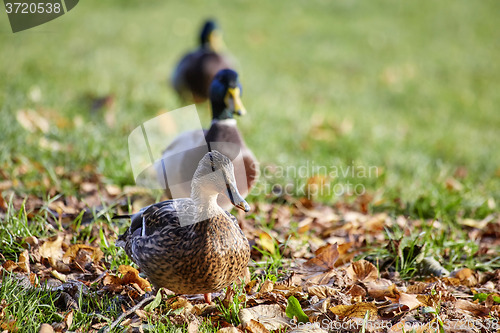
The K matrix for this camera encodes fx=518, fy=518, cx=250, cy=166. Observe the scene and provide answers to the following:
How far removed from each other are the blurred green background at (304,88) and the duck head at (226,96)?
2.05 ft

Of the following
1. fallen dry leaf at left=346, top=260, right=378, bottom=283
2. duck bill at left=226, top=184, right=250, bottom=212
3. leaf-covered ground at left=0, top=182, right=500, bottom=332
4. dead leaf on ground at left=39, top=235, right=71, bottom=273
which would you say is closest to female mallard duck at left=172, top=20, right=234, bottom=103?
leaf-covered ground at left=0, top=182, right=500, bottom=332

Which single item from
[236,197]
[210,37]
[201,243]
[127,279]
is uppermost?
[210,37]

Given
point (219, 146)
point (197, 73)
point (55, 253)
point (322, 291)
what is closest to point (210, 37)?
point (197, 73)

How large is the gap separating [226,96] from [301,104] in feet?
10.0

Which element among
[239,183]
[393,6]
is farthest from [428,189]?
[393,6]

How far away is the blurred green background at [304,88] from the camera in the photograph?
397 cm

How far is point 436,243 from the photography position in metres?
2.91

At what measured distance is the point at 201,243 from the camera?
2.01 meters

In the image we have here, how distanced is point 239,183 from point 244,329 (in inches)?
44.4

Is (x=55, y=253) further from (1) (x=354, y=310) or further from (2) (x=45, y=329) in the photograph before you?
(1) (x=354, y=310)

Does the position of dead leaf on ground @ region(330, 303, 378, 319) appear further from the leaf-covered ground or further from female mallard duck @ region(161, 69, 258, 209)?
female mallard duck @ region(161, 69, 258, 209)

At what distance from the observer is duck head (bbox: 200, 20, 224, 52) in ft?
21.0

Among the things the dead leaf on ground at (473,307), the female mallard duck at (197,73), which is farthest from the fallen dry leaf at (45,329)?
the female mallard duck at (197,73)

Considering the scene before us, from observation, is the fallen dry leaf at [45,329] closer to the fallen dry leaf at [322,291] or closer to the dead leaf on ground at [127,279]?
the dead leaf on ground at [127,279]
